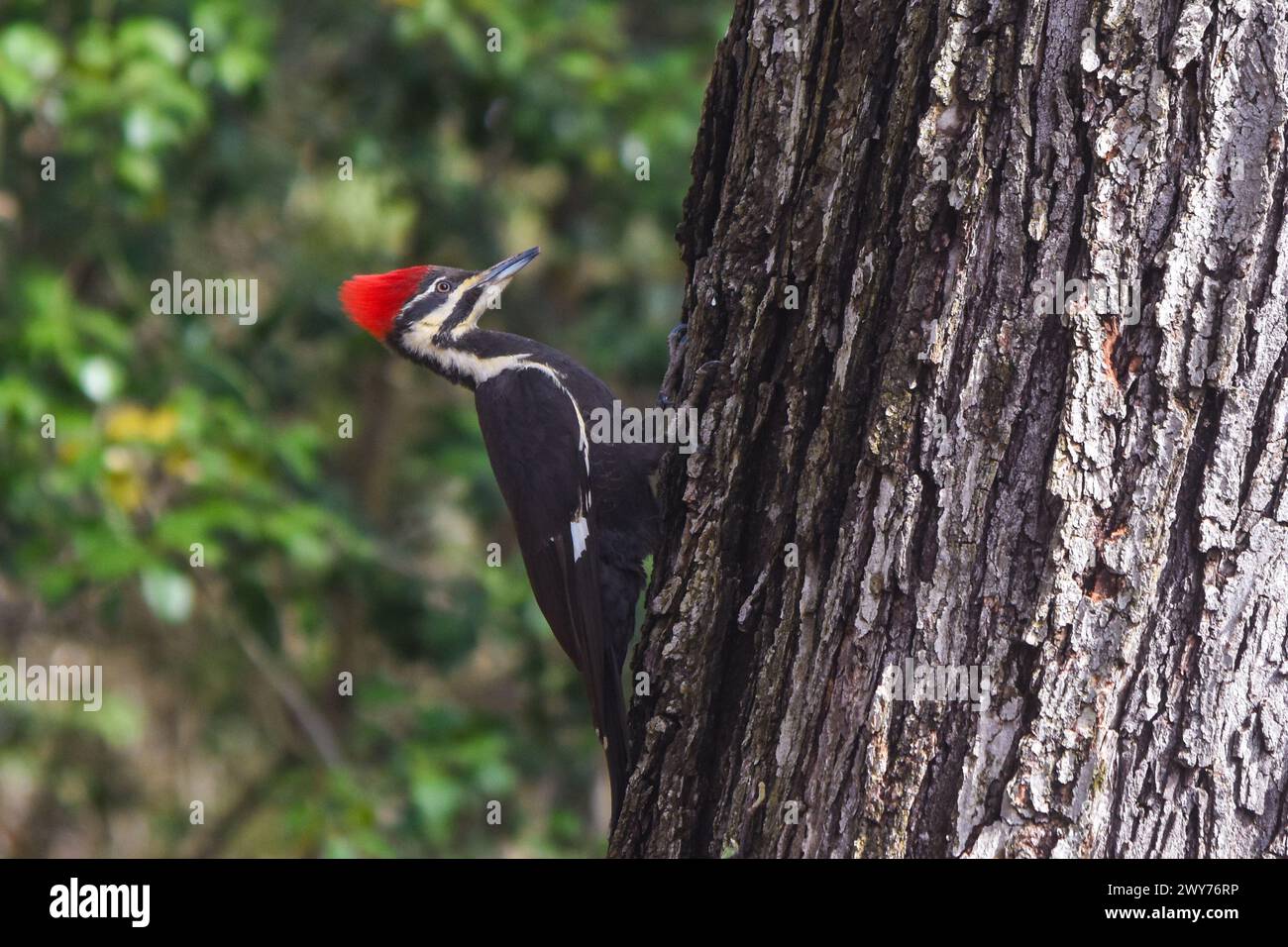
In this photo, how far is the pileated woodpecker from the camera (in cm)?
Result: 286

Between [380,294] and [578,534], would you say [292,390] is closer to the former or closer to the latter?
[380,294]

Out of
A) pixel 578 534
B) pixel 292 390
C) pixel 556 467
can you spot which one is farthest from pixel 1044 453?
pixel 292 390

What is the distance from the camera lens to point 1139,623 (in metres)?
1.52

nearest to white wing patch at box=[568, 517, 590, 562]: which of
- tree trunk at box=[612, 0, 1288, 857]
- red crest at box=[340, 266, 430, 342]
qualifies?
red crest at box=[340, 266, 430, 342]

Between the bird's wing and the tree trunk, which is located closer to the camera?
the tree trunk

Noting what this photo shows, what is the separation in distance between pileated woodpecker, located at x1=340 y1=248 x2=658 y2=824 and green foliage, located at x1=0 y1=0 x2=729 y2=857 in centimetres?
64

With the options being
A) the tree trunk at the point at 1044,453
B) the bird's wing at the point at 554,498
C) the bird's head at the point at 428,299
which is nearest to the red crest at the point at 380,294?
the bird's head at the point at 428,299

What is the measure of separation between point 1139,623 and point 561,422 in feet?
5.82

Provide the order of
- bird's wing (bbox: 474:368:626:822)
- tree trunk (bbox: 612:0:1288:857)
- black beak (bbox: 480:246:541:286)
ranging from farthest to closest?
black beak (bbox: 480:246:541:286) → bird's wing (bbox: 474:368:626:822) → tree trunk (bbox: 612:0:1288:857)

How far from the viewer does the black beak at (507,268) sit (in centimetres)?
330

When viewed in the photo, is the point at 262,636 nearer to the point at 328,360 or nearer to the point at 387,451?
the point at 328,360

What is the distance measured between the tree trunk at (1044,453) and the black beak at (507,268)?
5.43 ft

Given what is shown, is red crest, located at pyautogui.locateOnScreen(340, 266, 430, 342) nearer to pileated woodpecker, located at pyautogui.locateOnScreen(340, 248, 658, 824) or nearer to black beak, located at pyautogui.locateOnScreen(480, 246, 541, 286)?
pileated woodpecker, located at pyautogui.locateOnScreen(340, 248, 658, 824)

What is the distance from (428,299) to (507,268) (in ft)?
0.78
